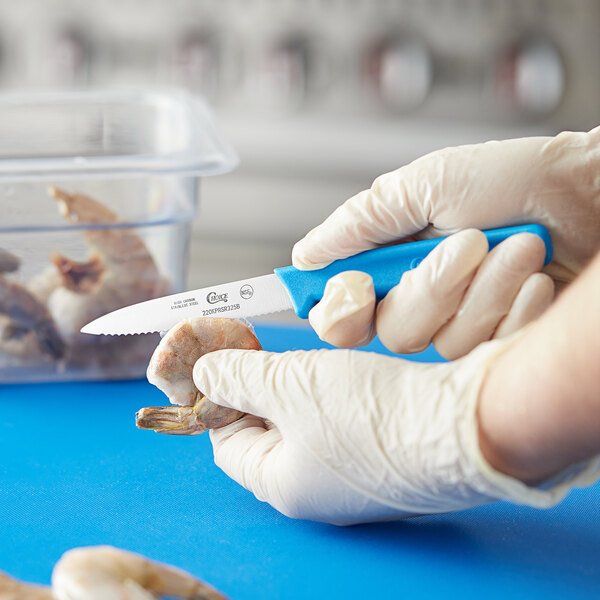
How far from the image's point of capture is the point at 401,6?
300 centimetres

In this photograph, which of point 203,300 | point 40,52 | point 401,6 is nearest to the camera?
point 203,300

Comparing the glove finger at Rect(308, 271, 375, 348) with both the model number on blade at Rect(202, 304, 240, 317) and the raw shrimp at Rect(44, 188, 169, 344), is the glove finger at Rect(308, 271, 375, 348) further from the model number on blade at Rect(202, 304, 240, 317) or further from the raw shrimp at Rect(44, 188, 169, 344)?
the raw shrimp at Rect(44, 188, 169, 344)

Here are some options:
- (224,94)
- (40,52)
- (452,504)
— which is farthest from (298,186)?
(452,504)

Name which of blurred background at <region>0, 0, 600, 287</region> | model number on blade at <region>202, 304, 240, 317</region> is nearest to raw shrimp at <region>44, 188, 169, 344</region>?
model number on blade at <region>202, 304, 240, 317</region>

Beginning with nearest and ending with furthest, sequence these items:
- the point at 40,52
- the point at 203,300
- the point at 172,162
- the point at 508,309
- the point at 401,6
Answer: the point at 508,309 → the point at 203,300 → the point at 172,162 → the point at 401,6 → the point at 40,52

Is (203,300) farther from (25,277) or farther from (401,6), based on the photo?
(401,6)

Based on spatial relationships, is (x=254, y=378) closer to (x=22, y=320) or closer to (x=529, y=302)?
(x=529, y=302)

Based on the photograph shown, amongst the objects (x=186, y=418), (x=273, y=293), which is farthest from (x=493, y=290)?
(x=186, y=418)

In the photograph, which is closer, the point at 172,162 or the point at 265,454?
the point at 265,454

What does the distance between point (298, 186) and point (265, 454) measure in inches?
84.6

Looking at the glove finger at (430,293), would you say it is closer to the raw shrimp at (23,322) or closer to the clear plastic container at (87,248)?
the clear plastic container at (87,248)

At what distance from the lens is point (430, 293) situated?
939mm

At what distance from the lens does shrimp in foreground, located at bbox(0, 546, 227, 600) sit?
0.67 m

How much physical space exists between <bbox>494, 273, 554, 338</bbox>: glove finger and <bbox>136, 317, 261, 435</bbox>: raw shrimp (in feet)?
1.10
